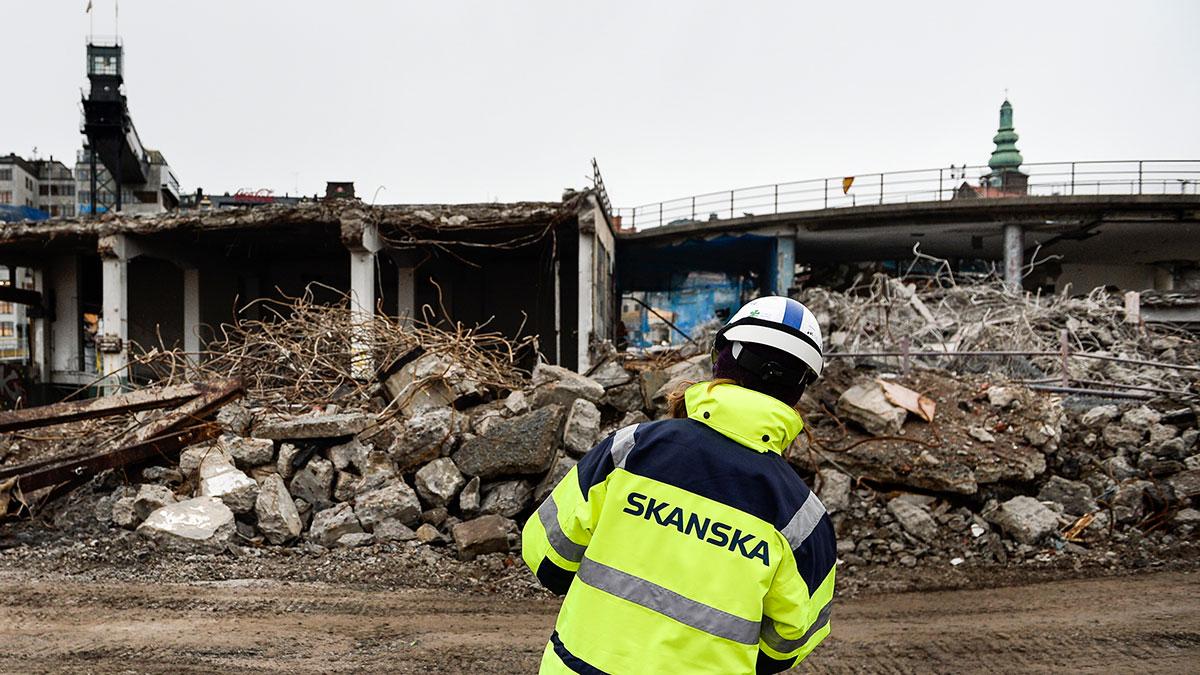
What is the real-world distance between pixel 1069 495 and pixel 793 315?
5698 millimetres

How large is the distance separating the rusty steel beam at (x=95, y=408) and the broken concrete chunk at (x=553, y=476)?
3429 millimetres

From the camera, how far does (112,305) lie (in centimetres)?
1428

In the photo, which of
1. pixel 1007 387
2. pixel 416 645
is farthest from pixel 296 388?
pixel 1007 387

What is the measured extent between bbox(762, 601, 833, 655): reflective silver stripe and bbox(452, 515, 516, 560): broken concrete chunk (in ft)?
13.2

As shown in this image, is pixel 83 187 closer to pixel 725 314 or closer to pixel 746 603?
pixel 725 314

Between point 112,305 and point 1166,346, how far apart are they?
19.6 m

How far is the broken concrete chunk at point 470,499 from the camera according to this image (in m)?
5.90

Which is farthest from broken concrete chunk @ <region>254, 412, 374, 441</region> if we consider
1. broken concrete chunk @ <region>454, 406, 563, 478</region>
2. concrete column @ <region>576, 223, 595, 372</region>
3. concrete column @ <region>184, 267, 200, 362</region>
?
concrete column @ <region>184, 267, 200, 362</region>

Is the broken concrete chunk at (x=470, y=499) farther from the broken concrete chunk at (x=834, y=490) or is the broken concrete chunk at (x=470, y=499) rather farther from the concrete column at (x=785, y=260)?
the concrete column at (x=785, y=260)

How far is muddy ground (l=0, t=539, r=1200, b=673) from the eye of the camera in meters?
3.74

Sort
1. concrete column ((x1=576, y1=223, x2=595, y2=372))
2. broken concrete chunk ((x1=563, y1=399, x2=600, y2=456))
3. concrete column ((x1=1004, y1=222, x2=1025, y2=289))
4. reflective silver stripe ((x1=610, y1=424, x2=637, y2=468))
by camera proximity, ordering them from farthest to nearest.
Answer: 1. concrete column ((x1=1004, y1=222, x2=1025, y2=289))
2. concrete column ((x1=576, y1=223, x2=595, y2=372))
3. broken concrete chunk ((x1=563, y1=399, x2=600, y2=456))
4. reflective silver stripe ((x1=610, y1=424, x2=637, y2=468))

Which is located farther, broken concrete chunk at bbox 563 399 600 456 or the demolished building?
the demolished building

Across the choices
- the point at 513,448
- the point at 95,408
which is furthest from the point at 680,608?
the point at 95,408

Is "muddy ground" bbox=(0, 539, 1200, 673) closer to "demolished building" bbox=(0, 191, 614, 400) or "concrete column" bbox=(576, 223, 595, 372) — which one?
"concrete column" bbox=(576, 223, 595, 372)
